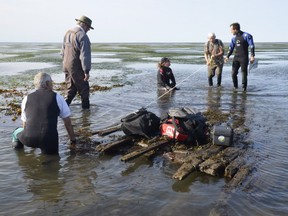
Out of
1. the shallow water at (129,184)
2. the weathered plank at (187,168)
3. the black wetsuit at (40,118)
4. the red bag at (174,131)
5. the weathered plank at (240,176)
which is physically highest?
the black wetsuit at (40,118)

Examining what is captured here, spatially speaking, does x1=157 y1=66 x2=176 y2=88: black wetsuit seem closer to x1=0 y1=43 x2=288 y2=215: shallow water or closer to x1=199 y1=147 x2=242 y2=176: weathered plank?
x1=0 y1=43 x2=288 y2=215: shallow water

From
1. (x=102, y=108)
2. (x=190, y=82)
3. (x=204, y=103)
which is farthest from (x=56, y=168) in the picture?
(x=190, y=82)

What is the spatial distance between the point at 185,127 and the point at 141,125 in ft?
2.90

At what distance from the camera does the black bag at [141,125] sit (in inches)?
266

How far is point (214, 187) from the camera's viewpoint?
4.80 meters

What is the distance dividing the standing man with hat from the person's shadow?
3570mm

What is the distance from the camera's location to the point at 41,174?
526 cm

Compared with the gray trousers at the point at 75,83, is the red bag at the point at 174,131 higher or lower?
lower

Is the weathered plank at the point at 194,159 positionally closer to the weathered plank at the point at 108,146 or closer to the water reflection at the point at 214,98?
the weathered plank at the point at 108,146

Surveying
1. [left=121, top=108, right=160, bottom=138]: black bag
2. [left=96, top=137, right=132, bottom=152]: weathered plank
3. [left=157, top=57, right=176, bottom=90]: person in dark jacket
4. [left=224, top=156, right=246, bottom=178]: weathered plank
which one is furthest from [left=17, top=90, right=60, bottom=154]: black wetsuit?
[left=157, top=57, right=176, bottom=90]: person in dark jacket

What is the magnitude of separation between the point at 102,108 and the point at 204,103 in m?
3.46

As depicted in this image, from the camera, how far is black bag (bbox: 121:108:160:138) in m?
6.75

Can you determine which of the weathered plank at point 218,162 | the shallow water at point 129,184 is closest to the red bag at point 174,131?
the shallow water at point 129,184

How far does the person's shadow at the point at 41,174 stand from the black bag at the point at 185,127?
221 centimetres
